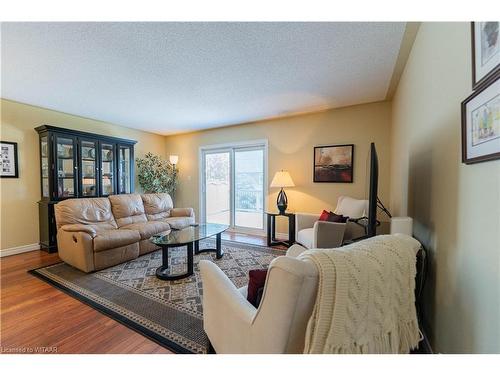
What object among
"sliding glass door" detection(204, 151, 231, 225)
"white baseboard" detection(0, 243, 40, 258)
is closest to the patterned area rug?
"white baseboard" detection(0, 243, 40, 258)

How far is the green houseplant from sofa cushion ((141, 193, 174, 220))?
791mm

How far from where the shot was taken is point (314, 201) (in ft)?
12.8

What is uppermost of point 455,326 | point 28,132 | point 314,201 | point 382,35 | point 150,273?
point 382,35

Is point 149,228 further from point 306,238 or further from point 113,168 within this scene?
point 306,238

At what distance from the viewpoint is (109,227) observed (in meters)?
3.28

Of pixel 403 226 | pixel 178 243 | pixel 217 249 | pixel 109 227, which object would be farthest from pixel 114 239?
pixel 403 226

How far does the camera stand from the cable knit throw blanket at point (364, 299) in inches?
30.5

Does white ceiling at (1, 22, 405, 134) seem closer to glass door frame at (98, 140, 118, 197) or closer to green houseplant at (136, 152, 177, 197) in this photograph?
glass door frame at (98, 140, 118, 197)

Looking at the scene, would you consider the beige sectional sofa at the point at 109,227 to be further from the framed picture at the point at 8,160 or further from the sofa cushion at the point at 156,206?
the framed picture at the point at 8,160

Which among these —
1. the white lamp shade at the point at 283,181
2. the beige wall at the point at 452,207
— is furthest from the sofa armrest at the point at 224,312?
the white lamp shade at the point at 283,181

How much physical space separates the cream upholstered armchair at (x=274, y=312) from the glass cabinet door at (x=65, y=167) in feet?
12.0
